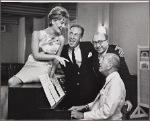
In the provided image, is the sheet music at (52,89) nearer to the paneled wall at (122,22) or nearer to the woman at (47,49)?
the woman at (47,49)

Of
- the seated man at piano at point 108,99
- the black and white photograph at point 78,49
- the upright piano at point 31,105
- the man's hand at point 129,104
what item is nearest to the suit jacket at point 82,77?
the black and white photograph at point 78,49

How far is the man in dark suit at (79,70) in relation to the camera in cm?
289

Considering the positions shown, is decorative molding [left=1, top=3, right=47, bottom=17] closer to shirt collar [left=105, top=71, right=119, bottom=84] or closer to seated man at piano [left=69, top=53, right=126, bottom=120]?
seated man at piano [left=69, top=53, right=126, bottom=120]

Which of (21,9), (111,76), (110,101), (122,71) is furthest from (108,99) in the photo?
(21,9)

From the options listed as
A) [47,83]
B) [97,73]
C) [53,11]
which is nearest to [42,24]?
[53,11]

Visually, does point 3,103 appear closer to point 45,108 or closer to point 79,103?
point 45,108

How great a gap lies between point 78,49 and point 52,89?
0.57 metres

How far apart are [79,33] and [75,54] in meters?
0.26

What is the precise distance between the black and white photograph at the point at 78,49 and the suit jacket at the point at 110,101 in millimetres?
24

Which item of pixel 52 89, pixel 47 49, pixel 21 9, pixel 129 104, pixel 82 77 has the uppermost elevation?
pixel 21 9

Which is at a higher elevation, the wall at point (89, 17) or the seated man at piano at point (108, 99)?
the wall at point (89, 17)

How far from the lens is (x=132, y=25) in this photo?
2.90 meters

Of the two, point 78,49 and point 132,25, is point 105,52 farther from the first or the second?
point 132,25

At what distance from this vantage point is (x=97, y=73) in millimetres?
2887
